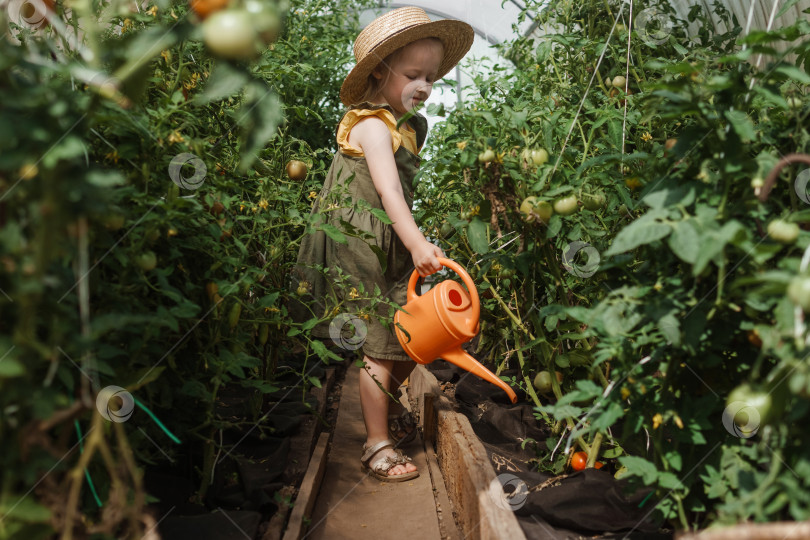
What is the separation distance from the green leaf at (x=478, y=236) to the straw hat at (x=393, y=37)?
0.80 meters

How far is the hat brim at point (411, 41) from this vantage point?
1.87 m

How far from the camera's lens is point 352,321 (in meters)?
1.74

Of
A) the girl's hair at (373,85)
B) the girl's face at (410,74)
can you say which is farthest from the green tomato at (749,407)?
the girl's hair at (373,85)

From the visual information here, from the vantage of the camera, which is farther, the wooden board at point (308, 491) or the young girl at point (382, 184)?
the young girl at point (382, 184)

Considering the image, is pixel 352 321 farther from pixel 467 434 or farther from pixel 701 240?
pixel 701 240

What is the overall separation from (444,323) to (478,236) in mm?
303

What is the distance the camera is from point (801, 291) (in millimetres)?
530

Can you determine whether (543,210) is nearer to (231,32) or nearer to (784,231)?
(784,231)

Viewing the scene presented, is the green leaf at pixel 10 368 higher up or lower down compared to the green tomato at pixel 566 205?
lower down

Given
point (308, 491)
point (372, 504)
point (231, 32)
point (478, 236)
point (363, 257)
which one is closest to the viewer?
point (231, 32)

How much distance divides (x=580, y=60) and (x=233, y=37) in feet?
5.34

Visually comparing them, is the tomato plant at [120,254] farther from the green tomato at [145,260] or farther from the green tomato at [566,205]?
the green tomato at [566,205]

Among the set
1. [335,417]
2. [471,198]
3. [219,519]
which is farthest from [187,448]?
[335,417]

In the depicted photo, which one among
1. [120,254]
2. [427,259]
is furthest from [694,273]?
[427,259]
